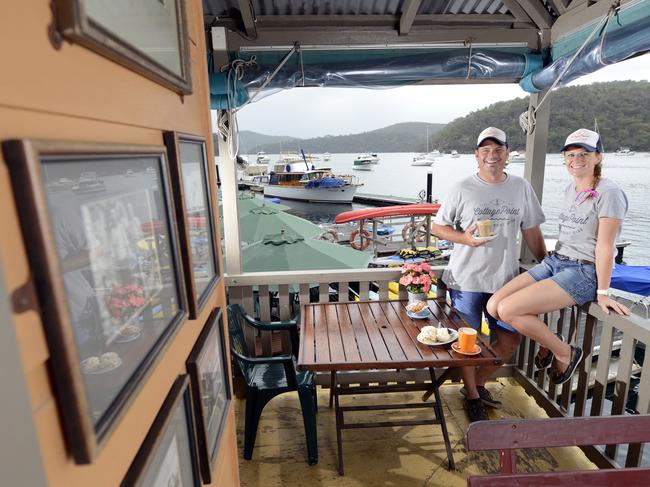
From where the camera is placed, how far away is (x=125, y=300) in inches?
26.3

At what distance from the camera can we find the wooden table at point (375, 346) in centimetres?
215

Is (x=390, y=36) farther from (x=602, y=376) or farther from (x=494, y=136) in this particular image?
(x=602, y=376)

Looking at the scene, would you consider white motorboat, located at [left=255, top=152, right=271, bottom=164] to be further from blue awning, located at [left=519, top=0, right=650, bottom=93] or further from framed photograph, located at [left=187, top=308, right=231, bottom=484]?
framed photograph, located at [left=187, top=308, right=231, bottom=484]

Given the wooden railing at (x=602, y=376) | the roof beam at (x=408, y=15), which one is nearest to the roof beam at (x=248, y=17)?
the roof beam at (x=408, y=15)

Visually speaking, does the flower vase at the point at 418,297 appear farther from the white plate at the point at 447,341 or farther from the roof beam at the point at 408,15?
the roof beam at the point at 408,15

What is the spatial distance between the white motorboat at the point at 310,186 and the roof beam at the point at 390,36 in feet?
107

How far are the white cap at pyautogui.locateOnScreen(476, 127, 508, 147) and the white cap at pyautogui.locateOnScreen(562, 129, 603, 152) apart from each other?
39cm

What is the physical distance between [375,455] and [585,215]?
1861mm

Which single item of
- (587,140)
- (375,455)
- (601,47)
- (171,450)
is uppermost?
(601,47)

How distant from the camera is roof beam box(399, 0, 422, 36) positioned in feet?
9.34

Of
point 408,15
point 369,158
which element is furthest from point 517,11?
point 369,158

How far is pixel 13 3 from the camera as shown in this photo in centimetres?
45

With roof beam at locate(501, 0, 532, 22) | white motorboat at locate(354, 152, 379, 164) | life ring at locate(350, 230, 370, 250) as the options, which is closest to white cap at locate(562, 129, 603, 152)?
roof beam at locate(501, 0, 532, 22)

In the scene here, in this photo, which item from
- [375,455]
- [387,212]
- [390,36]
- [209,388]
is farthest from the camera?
[387,212]
